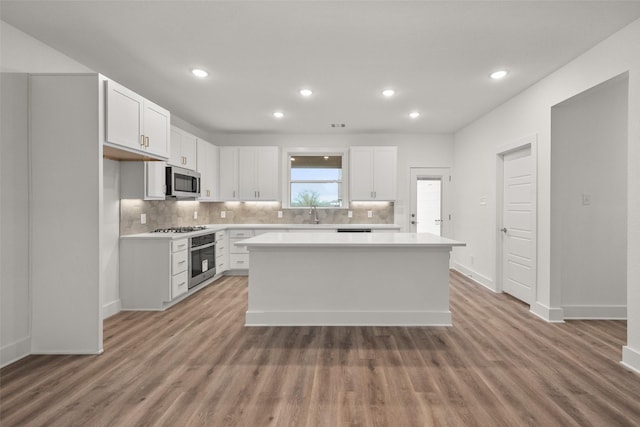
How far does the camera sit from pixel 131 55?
3.00 meters

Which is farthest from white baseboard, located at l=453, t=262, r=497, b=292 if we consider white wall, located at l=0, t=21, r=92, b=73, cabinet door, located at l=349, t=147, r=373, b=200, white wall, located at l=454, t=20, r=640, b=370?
white wall, located at l=0, t=21, r=92, b=73

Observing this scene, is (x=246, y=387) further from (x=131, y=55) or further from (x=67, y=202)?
(x=131, y=55)

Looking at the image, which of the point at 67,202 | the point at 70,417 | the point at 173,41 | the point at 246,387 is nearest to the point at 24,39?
the point at 173,41

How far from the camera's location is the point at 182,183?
4496 mm

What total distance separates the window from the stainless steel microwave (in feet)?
6.01

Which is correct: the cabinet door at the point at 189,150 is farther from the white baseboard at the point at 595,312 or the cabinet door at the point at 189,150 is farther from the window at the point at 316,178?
the white baseboard at the point at 595,312

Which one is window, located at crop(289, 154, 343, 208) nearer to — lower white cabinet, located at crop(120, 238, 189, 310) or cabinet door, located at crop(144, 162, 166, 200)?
cabinet door, located at crop(144, 162, 166, 200)

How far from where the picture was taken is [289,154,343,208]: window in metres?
6.06

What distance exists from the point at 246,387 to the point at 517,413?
1704 millimetres

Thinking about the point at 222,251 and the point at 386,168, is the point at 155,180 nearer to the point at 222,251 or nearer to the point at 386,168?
the point at 222,251

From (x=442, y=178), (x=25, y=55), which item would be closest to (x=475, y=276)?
(x=442, y=178)

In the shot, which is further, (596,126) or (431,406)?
(596,126)

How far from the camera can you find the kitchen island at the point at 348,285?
3.23m

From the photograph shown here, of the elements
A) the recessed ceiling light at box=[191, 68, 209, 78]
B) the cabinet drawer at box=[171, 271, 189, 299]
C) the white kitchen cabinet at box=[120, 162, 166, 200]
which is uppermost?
the recessed ceiling light at box=[191, 68, 209, 78]
